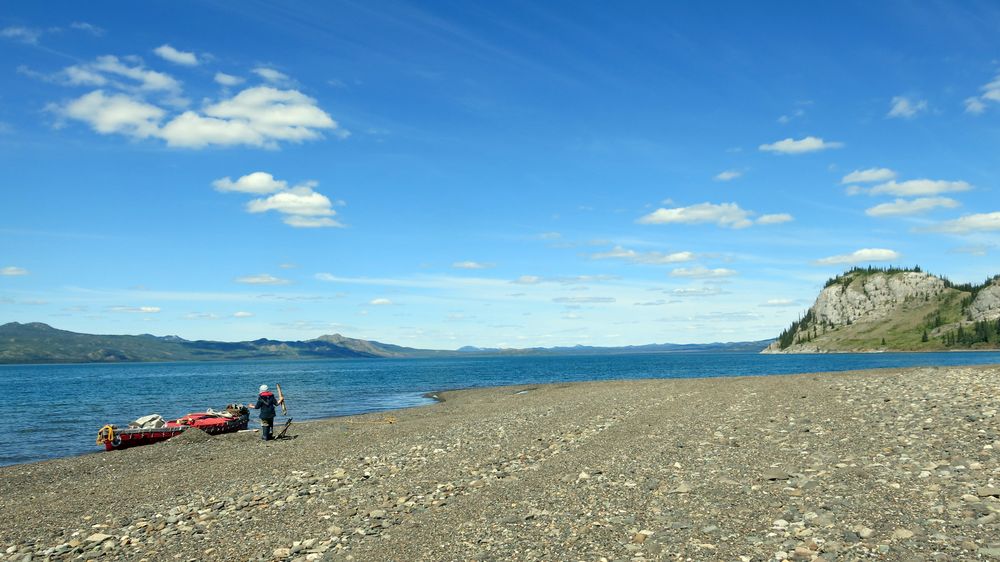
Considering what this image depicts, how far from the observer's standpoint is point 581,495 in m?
16.0

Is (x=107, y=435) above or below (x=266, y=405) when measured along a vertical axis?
below

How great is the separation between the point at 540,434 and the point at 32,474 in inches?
905

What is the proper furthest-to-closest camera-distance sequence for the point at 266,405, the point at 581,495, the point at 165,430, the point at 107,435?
1. the point at 165,430
2. the point at 107,435
3. the point at 266,405
4. the point at 581,495

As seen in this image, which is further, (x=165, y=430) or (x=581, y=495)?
(x=165, y=430)

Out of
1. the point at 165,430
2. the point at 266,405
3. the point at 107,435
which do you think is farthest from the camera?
the point at 165,430

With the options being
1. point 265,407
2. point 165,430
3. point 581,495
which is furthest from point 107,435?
point 581,495

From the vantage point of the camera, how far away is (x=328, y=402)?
71688mm

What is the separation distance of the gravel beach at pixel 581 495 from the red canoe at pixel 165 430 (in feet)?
23.8

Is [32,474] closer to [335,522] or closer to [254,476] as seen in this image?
[254,476]

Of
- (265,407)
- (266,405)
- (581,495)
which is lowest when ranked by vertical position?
(581,495)

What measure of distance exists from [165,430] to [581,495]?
106 ft

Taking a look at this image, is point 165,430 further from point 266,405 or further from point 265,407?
point 266,405

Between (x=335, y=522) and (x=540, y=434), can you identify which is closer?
(x=335, y=522)

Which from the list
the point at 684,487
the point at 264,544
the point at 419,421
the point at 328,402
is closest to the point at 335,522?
the point at 264,544
